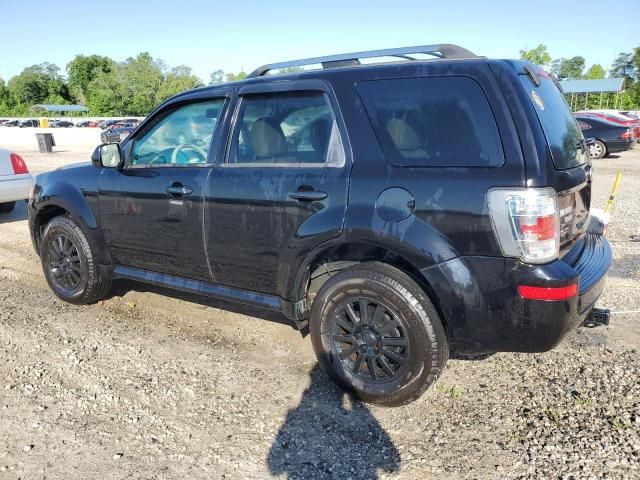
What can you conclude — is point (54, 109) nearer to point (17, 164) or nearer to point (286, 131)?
point (17, 164)

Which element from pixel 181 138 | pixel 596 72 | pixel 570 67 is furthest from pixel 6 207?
pixel 570 67

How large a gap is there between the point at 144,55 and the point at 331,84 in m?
121

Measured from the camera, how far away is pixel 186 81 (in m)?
87.6

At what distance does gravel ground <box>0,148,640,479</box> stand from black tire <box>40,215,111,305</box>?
254 mm

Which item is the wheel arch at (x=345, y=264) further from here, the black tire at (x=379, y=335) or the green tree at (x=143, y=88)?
the green tree at (x=143, y=88)

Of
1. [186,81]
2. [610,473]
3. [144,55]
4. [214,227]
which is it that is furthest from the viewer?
[144,55]

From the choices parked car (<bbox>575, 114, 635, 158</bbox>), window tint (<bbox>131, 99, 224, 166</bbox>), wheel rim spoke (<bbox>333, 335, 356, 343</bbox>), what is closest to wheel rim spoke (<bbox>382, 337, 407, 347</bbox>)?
wheel rim spoke (<bbox>333, 335, 356, 343</bbox>)

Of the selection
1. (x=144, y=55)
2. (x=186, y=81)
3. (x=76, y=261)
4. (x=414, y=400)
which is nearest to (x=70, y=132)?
(x=76, y=261)

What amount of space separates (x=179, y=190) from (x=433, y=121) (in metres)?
1.85

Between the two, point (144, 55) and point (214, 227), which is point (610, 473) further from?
point (144, 55)

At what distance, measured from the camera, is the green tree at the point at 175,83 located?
278 ft

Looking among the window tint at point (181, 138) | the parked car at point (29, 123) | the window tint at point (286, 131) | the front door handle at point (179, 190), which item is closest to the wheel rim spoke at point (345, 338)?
the window tint at point (286, 131)

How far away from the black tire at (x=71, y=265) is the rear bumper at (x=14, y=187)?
356 centimetres

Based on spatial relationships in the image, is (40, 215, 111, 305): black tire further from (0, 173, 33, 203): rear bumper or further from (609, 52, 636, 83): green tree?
(609, 52, 636, 83): green tree
